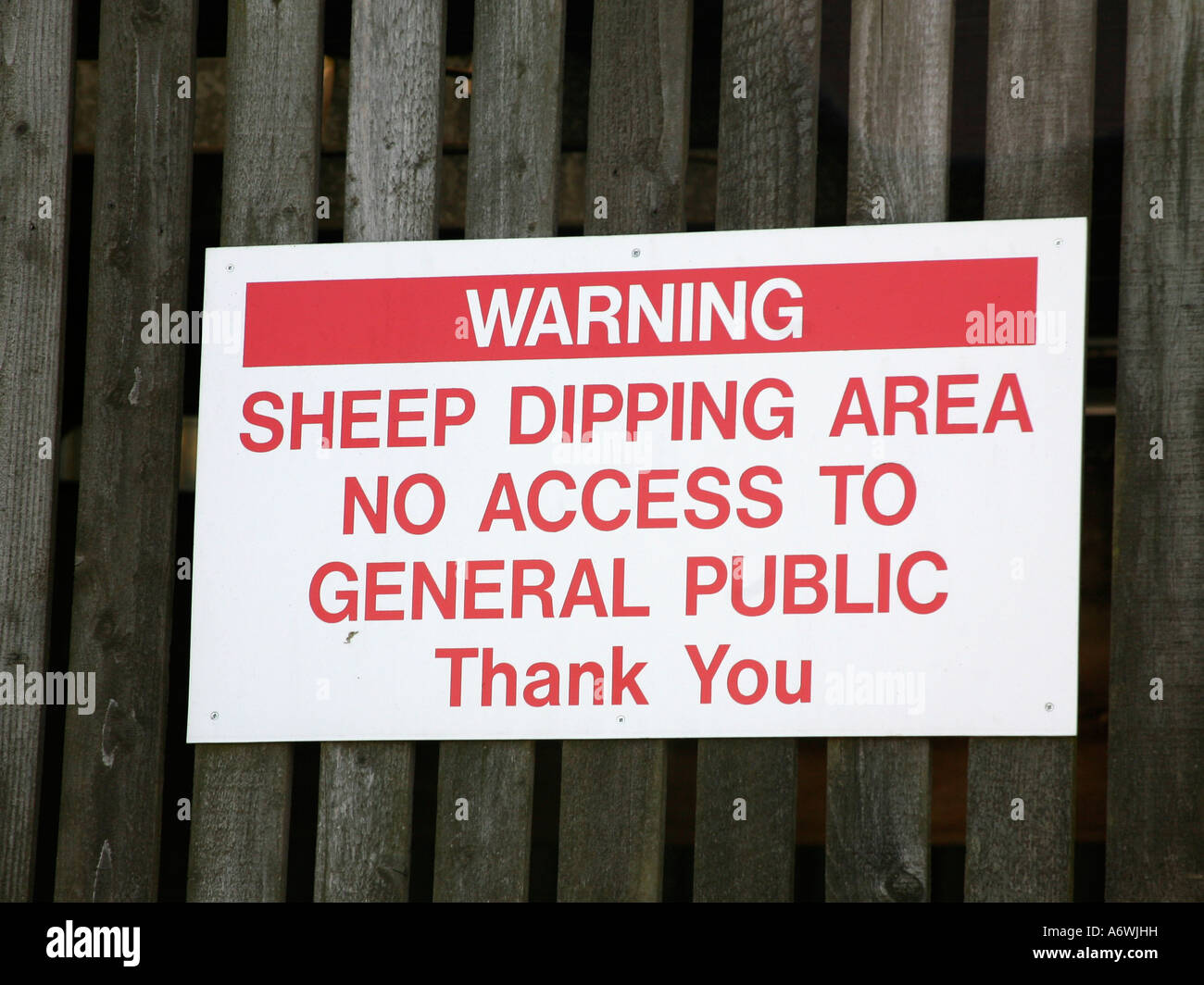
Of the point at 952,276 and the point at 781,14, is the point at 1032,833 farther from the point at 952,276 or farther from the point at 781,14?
the point at 781,14

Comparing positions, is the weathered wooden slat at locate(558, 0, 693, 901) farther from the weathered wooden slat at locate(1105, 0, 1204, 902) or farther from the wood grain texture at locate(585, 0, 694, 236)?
the weathered wooden slat at locate(1105, 0, 1204, 902)

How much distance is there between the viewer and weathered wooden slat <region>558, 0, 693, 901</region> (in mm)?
3586

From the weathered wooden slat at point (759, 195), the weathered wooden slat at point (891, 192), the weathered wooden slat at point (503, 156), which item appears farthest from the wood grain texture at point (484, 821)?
the weathered wooden slat at point (891, 192)

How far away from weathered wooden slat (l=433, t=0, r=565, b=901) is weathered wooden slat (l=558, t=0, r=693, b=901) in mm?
105

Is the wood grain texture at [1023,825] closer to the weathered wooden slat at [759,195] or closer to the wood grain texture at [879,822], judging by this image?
the wood grain texture at [879,822]

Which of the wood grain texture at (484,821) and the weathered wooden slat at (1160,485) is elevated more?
the weathered wooden slat at (1160,485)

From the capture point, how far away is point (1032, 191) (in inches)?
142

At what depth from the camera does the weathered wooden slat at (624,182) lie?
3586 millimetres

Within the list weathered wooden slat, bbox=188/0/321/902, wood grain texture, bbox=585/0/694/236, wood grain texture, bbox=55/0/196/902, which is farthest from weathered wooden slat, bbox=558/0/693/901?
wood grain texture, bbox=55/0/196/902

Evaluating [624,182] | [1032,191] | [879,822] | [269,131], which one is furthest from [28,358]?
[1032,191]

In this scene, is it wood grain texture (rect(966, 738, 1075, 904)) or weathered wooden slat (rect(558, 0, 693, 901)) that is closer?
wood grain texture (rect(966, 738, 1075, 904))

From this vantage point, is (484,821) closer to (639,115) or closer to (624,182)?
(624,182)

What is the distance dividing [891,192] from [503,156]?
0.93m
